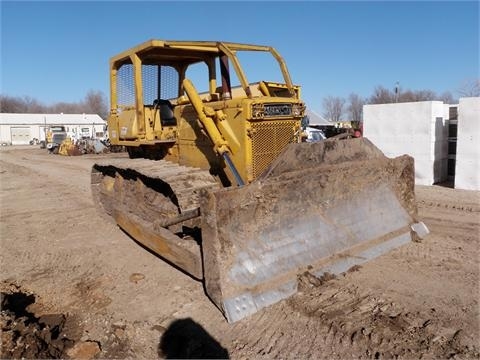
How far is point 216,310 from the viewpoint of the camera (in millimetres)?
3793

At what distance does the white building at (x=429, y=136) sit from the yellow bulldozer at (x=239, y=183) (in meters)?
5.03

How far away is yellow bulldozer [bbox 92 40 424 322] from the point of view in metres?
3.89

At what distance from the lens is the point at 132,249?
5727 millimetres

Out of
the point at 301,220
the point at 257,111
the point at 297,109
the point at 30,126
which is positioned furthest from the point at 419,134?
the point at 30,126

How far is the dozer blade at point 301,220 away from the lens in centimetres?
377

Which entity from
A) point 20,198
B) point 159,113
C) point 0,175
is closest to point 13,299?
point 159,113

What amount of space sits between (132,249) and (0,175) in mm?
12622

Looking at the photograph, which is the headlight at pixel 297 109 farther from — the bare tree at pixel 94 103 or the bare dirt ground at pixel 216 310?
the bare tree at pixel 94 103

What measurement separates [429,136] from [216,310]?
8442 millimetres

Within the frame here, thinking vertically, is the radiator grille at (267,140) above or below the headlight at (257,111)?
below

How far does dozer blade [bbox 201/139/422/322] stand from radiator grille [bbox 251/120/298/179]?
631 mm

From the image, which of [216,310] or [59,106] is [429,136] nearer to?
[216,310]

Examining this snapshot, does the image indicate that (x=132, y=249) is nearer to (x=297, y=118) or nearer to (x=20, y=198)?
(x=297, y=118)

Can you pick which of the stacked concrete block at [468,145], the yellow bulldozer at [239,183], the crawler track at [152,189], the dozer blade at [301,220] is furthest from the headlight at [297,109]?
the stacked concrete block at [468,145]
